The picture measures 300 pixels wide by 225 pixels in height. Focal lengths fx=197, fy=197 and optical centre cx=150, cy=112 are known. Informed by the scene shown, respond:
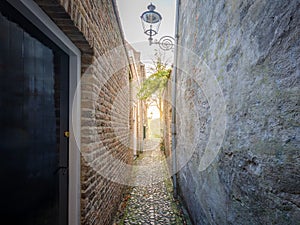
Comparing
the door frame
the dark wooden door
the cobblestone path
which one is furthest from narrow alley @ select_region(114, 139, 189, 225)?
the dark wooden door

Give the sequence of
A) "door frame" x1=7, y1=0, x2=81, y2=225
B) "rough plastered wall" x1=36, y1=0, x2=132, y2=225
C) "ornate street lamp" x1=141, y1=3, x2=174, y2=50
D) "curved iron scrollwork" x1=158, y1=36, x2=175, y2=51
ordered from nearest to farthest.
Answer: "rough plastered wall" x1=36, y1=0, x2=132, y2=225 → "door frame" x1=7, y1=0, x2=81, y2=225 → "ornate street lamp" x1=141, y1=3, x2=174, y2=50 → "curved iron scrollwork" x1=158, y1=36, x2=175, y2=51

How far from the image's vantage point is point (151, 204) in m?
3.64

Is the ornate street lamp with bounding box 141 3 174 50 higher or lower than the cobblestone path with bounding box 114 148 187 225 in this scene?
higher

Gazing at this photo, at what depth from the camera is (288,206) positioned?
888mm

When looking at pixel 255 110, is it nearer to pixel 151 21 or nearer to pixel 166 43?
pixel 151 21

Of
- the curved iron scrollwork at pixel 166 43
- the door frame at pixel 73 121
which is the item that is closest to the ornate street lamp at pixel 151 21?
the curved iron scrollwork at pixel 166 43

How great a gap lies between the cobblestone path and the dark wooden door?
164 centimetres

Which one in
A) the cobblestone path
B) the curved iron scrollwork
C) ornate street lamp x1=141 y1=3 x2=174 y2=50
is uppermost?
ornate street lamp x1=141 y1=3 x2=174 y2=50

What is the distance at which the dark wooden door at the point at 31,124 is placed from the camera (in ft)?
4.38

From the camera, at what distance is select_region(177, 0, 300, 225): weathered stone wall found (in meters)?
0.87

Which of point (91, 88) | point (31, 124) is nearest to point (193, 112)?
point (91, 88)

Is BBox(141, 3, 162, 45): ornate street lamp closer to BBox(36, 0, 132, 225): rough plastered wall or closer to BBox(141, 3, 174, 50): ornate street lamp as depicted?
BBox(141, 3, 174, 50): ornate street lamp

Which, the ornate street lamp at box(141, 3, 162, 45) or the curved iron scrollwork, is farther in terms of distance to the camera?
the curved iron scrollwork

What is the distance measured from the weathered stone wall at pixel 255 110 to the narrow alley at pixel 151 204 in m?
1.30
